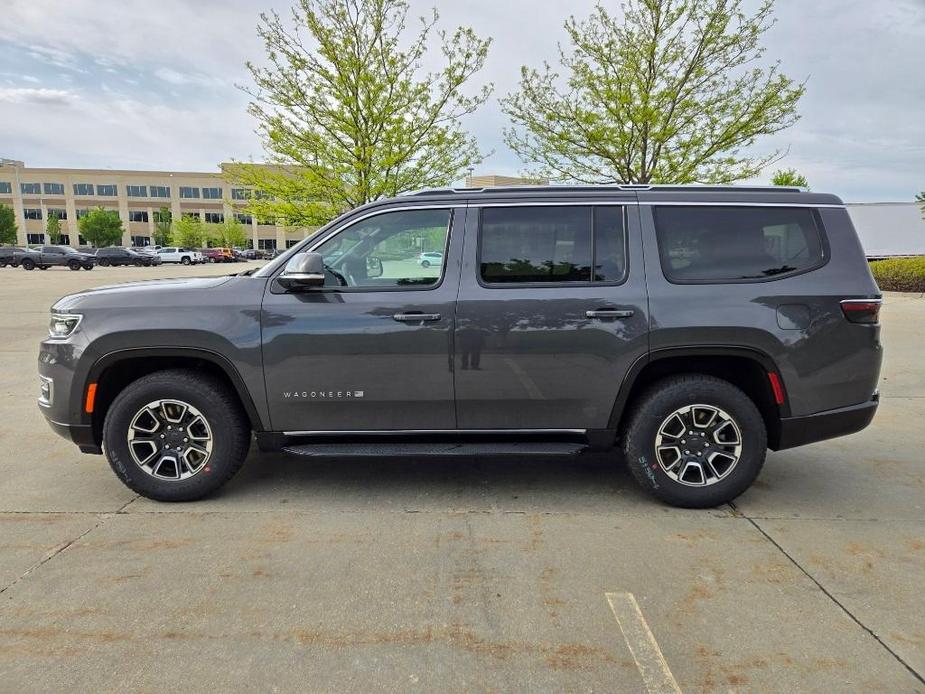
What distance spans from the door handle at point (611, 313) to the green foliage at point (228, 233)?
91351 millimetres

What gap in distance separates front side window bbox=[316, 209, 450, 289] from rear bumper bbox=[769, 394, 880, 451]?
2.33m

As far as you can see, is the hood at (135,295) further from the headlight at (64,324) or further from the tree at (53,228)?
the tree at (53,228)

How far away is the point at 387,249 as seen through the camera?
3936 millimetres

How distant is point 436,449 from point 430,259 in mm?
1170

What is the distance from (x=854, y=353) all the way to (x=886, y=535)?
3.45 ft

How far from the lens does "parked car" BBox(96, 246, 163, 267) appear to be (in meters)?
49.7

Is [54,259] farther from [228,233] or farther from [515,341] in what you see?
[515,341]

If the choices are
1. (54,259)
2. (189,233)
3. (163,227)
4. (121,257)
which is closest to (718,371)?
(54,259)

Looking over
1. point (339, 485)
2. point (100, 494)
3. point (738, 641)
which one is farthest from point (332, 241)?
point (738, 641)

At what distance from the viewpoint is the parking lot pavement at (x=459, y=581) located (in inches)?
95.0

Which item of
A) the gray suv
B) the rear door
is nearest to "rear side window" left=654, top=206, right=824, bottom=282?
the gray suv

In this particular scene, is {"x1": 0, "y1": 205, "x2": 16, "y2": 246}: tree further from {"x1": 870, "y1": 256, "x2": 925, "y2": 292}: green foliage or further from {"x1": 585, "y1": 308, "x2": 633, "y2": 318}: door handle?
{"x1": 585, "y1": 308, "x2": 633, "y2": 318}: door handle

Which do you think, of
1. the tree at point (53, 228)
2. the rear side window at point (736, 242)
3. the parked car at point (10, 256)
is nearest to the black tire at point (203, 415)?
the rear side window at point (736, 242)

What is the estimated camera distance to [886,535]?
3.55 metres
